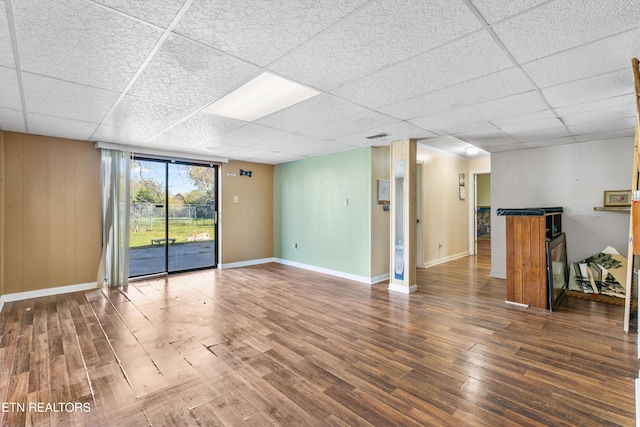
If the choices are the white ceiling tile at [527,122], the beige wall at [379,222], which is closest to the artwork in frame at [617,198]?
the white ceiling tile at [527,122]

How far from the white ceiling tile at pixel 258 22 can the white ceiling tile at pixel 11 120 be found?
296cm

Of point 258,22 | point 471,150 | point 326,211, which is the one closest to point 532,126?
point 471,150

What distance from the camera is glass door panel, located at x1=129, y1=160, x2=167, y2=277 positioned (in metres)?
5.34

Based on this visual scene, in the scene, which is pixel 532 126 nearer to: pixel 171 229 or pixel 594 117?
pixel 594 117

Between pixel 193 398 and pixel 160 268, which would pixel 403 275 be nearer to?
pixel 193 398

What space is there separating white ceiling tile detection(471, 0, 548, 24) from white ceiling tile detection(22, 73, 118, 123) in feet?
9.73

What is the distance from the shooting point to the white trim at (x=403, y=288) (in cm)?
443

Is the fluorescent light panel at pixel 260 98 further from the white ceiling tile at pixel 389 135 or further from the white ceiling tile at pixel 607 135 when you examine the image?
the white ceiling tile at pixel 607 135

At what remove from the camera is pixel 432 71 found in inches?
87.2

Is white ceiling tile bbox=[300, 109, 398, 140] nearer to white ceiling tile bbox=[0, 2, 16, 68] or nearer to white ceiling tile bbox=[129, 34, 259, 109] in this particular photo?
white ceiling tile bbox=[129, 34, 259, 109]

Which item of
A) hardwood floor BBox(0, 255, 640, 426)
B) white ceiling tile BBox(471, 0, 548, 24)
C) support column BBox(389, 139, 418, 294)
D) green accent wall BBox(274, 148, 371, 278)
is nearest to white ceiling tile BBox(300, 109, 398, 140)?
support column BBox(389, 139, 418, 294)

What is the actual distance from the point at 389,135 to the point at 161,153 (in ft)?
13.2

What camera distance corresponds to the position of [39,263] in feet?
14.1

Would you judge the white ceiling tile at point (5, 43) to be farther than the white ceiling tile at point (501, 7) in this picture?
Yes
